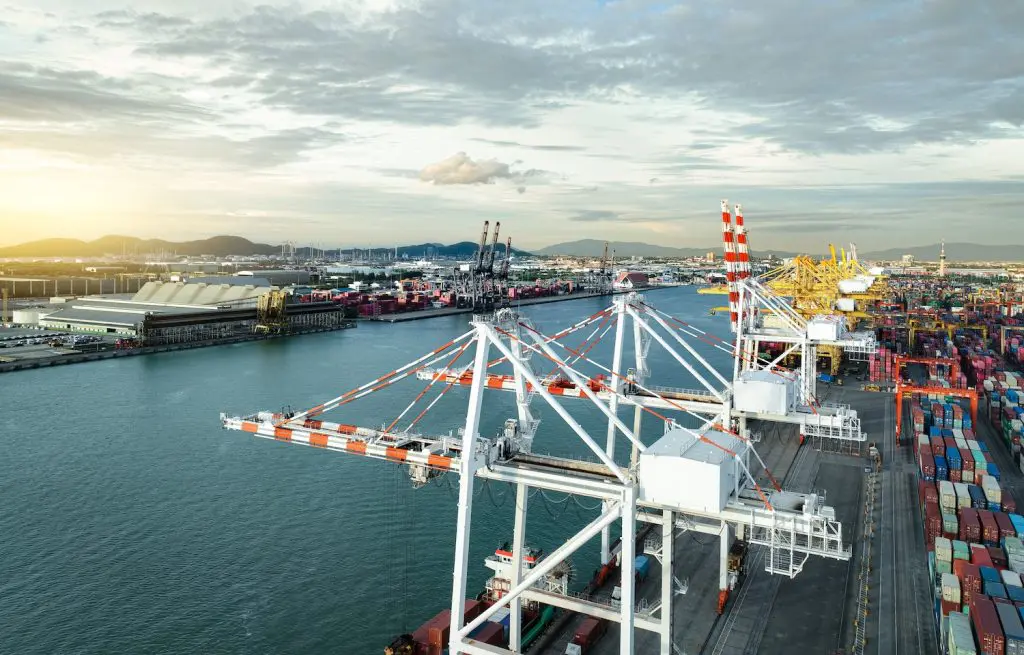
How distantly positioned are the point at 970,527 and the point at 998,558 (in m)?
1.41

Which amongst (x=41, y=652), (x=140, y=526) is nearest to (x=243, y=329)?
(x=140, y=526)

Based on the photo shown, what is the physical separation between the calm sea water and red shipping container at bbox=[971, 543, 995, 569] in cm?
775

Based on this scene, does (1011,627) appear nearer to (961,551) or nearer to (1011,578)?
(1011,578)

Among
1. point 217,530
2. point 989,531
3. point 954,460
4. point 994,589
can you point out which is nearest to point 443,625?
point 217,530

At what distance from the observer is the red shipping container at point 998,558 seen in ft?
45.3

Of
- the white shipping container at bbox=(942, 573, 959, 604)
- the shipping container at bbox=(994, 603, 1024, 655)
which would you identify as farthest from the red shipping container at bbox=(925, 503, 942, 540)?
the shipping container at bbox=(994, 603, 1024, 655)

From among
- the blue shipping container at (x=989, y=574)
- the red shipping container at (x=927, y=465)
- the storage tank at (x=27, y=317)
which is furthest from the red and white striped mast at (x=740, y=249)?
the storage tank at (x=27, y=317)

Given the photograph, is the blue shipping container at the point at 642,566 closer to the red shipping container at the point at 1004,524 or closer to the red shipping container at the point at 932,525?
the red shipping container at the point at 932,525

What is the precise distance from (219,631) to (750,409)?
13346mm

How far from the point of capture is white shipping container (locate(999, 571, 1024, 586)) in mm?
12555

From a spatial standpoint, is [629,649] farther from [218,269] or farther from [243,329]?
[218,269]

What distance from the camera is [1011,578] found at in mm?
12688

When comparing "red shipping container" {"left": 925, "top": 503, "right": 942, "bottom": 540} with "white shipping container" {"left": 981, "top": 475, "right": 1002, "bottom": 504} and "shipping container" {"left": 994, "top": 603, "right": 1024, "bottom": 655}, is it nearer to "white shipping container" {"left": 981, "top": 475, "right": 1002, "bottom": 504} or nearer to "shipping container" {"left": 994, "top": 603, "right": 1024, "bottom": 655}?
"white shipping container" {"left": 981, "top": 475, "right": 1002, "bottom": 504}

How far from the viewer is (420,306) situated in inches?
3300
